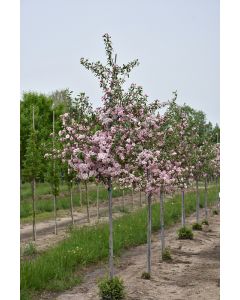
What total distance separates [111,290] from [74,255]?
2947mm

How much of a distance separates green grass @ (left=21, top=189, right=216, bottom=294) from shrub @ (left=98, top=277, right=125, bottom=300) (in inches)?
48.8

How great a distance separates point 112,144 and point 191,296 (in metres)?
3.52

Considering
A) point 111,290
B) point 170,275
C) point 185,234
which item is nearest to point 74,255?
point 170,275

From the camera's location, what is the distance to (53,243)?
15.2 m

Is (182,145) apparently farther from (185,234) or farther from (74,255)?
(74,255)

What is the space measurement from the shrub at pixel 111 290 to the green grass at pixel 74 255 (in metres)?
1.24

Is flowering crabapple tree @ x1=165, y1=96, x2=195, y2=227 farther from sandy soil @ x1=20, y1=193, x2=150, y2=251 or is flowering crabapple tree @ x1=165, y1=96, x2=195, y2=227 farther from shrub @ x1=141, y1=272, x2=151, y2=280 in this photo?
sandy soil @ x1=20, y1=193, x2=150, y2=251

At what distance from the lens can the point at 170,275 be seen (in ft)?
36.8

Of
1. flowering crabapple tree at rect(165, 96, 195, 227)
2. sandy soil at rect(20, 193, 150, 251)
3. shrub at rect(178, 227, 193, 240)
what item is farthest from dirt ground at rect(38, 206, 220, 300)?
sandy soil at rect(20, 193, 150, 251)

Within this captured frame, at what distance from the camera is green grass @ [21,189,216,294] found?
9562 mm

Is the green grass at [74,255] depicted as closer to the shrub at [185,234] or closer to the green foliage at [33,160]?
the shrub at [185,234]

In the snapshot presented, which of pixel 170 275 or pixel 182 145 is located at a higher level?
pixel 182 145
